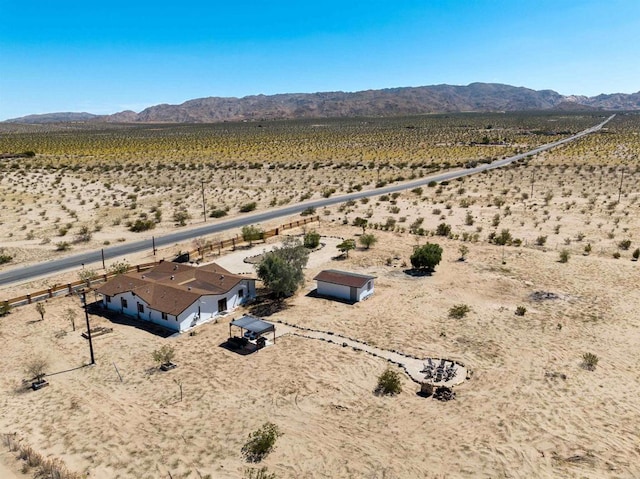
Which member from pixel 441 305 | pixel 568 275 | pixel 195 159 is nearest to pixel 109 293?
pixel 441 305

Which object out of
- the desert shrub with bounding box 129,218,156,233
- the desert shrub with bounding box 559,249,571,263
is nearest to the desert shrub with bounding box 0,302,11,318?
the desert shrub with bounding box 129,218,156,233

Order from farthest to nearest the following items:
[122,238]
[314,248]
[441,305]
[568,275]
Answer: [122,238] < [314,248] < [568,275] < [441,305]

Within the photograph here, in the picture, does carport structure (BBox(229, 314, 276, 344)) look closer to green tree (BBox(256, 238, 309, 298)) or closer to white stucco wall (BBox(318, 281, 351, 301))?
green tree (BBox(256, 238, 309, 298))

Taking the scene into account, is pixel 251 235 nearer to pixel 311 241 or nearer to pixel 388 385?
pixel 311 241

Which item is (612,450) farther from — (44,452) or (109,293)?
(109,293)

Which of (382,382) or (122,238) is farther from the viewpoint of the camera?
(122,238)

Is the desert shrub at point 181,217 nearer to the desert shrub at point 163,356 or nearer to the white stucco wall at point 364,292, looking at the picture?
the white stucco wall at point 364,292

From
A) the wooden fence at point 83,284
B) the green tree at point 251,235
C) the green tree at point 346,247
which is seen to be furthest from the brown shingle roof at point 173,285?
the green tree at point 346,247
